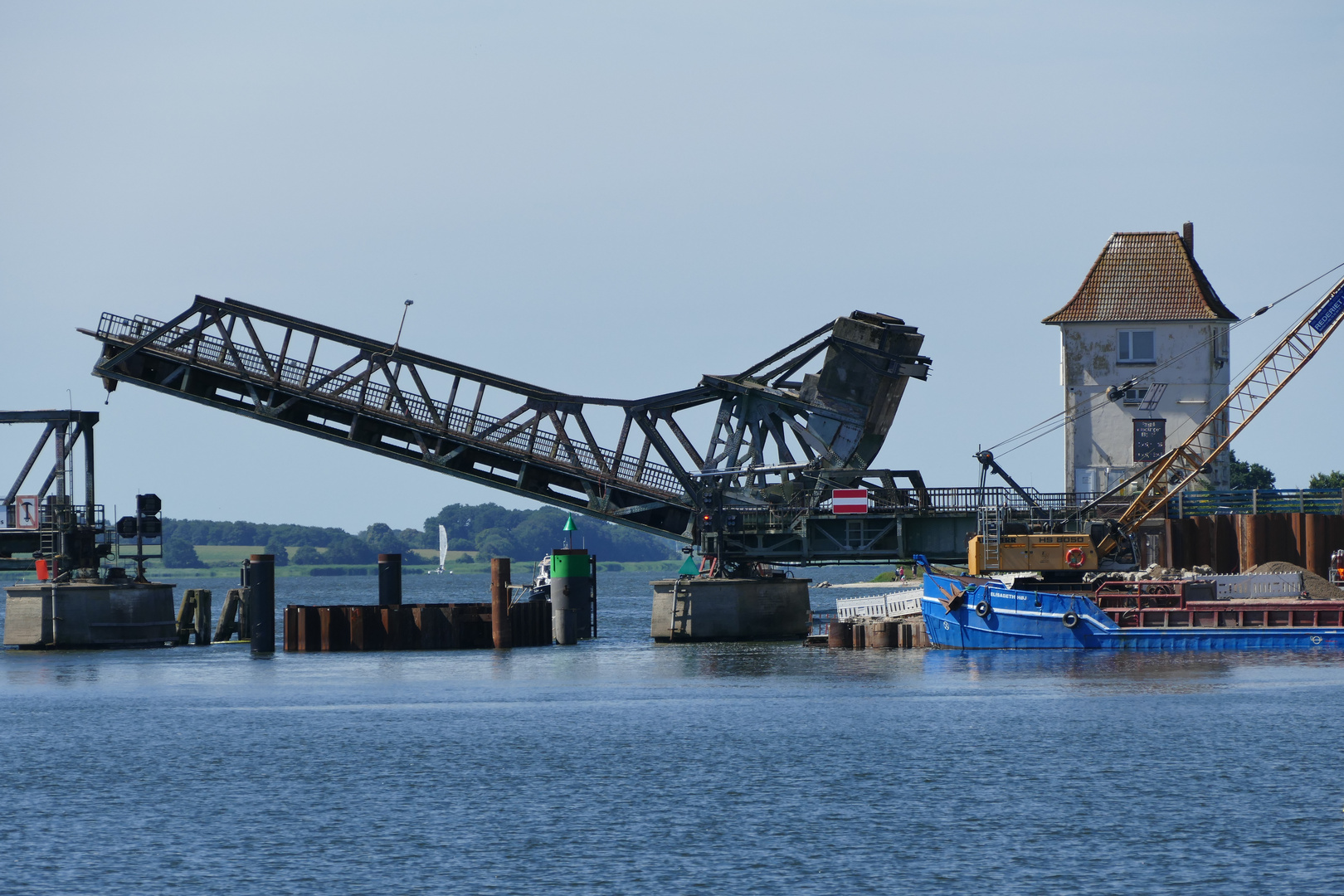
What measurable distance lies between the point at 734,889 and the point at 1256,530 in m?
40.2

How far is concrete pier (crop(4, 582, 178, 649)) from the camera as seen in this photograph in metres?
60.7

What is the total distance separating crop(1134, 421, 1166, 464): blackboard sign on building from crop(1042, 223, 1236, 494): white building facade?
3cm

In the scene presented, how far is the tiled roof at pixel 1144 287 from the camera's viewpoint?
2670 inches

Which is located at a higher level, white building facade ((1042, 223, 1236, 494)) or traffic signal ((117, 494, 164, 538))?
white building facade ((1042, 223, 1236, 494))

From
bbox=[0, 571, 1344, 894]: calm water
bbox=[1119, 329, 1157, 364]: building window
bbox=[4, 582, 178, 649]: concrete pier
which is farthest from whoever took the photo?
bbox=[1119, 329, 1157, 364]: building window

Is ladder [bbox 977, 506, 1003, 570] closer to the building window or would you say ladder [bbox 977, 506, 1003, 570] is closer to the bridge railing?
the bridge railing

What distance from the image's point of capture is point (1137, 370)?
6750cm

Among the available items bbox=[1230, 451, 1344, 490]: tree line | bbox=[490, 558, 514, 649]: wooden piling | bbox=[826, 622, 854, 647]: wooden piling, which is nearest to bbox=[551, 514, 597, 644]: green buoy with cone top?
bbox=[490, 558, 514, 649]: wooden piling

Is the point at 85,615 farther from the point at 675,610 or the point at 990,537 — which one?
the point at 990,537

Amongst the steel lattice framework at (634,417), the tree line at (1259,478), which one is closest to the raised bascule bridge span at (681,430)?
the steel lattice framework at (634,417)

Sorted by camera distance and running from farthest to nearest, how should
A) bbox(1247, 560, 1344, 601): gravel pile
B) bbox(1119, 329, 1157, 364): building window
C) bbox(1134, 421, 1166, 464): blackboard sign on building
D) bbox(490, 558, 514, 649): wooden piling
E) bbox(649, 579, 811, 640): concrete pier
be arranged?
bbox(1119, 329, 1157, 364): building window → bbox(1134, 421, 1166, 464): blackboard sign on building → bbox(649, 579, 811, 640): concrete pier → bbox(490, 558, 514, 649): wooden piling → bbox(1247, 560, 1344, 601): gravel pile

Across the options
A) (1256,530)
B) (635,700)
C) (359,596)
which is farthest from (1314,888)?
(359,596)

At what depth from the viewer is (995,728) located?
38281mm

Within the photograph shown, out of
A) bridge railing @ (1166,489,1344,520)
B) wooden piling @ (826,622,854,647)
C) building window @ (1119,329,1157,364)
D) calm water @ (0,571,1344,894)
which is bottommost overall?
calm water @ (0,571,1344,894)
